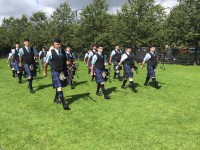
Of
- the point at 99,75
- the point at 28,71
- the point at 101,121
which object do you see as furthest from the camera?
the point at 28,71

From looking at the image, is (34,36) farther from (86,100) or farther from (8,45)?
(86,100)

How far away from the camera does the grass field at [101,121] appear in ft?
21.1

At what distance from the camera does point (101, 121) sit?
8.09m

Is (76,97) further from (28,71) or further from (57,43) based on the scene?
(57,43)

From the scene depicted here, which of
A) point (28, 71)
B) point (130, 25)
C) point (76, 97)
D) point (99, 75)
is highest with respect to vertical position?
point (130, 25)

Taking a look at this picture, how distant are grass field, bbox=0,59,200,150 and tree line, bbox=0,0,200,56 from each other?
2119 cm

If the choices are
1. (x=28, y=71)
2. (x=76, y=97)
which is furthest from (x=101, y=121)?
(x=28, y=71)

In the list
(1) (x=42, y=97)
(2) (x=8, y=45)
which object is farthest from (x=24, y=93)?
(2) (x=8, y=45)

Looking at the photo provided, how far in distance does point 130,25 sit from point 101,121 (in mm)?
31001

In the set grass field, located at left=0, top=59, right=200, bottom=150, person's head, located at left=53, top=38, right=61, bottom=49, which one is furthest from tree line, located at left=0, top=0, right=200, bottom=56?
person's head, located at left=53, top=38, right=61, bottom=49

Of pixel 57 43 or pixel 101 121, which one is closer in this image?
pixel 101 121

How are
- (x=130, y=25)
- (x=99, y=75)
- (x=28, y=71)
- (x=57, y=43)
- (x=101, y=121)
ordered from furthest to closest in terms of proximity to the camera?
(x=130, y=25), (x=28, y=71), (x=99, y=75), (x=57, y=43), (x=101, y=121)

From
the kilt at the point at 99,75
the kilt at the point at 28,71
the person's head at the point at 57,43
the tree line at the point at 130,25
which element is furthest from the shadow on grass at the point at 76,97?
the tree line at the point at 130,25

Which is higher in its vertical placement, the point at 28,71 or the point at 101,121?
the point at 28,71
